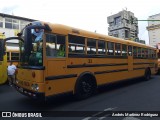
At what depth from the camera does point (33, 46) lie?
259 inches

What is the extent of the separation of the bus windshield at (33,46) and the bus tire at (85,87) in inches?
74.1

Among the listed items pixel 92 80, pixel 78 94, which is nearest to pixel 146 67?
pixel 92 80

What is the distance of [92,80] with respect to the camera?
840 centimetres

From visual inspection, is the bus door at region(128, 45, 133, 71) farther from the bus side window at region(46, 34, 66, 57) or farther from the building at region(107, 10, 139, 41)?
the building at region(107, 10, 139, 41)

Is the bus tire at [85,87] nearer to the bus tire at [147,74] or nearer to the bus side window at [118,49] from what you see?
the bus side window at [118,49]

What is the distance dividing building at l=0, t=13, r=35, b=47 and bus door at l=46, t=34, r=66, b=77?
2331 centimetres

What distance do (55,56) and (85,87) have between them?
2.03 meters

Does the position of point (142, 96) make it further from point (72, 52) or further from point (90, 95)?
point (72, 52)

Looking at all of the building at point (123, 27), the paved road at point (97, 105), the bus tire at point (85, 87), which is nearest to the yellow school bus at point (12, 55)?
the paved road at point (97, 105)

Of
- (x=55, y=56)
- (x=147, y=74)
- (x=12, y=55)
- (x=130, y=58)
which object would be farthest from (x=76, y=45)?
(x=12, y=55)

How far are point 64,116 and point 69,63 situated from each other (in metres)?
2.02

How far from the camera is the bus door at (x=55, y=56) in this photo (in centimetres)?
648

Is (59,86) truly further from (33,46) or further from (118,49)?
(118,49)

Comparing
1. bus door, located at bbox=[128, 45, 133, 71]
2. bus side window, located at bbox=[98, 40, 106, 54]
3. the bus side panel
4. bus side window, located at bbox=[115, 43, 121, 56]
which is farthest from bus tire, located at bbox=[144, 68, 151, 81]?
the bus side panel
